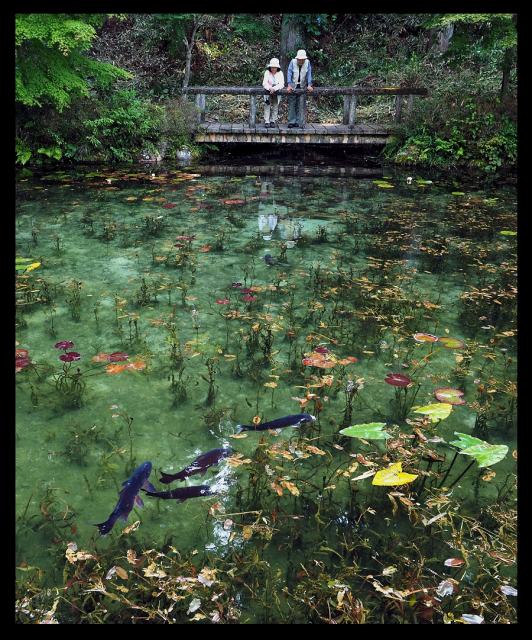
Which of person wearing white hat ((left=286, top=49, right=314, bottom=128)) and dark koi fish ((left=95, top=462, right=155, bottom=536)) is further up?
person wearing white hat ((left=286, top=49, right=314, bottom=128))

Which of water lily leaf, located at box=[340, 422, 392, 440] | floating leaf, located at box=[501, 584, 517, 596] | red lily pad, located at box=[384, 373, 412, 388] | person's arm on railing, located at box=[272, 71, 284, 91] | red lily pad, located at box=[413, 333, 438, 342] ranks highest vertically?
person's arm on railing, located at box=[272, 71, 284, 91]

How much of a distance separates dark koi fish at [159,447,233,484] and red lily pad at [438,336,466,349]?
2.30 m

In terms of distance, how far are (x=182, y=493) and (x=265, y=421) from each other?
838 mm

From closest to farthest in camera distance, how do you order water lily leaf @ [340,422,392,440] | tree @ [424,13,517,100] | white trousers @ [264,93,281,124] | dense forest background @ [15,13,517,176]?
water lily leaf @ [340,422,392,440]
dense forest background @ [15,13,517,176]
tree @ [424,13,517,100]
white trousers @ [264,93,281,124]

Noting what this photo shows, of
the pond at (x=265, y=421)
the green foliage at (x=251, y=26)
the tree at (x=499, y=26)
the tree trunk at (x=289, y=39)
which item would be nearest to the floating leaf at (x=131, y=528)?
the pond at (x=265, y=421)

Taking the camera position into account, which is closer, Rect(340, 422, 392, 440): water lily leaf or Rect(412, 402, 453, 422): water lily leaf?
Rect(340, 422, 392, 440): water lily leaf

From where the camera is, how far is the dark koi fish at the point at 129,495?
2.58 meters

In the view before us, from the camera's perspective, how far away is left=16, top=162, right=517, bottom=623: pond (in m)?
2.30

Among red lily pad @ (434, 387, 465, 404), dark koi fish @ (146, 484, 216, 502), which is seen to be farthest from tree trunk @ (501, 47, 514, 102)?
dark koi fish @ (146, 484, 216, 502)

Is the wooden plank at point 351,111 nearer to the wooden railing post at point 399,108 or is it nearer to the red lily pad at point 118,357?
the wooden railing post at point 399,108

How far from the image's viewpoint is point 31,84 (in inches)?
377

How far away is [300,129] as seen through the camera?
1321 centimetres

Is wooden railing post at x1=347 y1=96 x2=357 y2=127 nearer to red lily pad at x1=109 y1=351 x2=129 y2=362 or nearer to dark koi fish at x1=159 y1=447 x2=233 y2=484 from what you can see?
red lily pad at x1=109 y1=351 x2=129 y2=362

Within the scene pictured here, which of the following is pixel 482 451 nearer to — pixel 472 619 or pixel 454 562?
pixel 454 562
